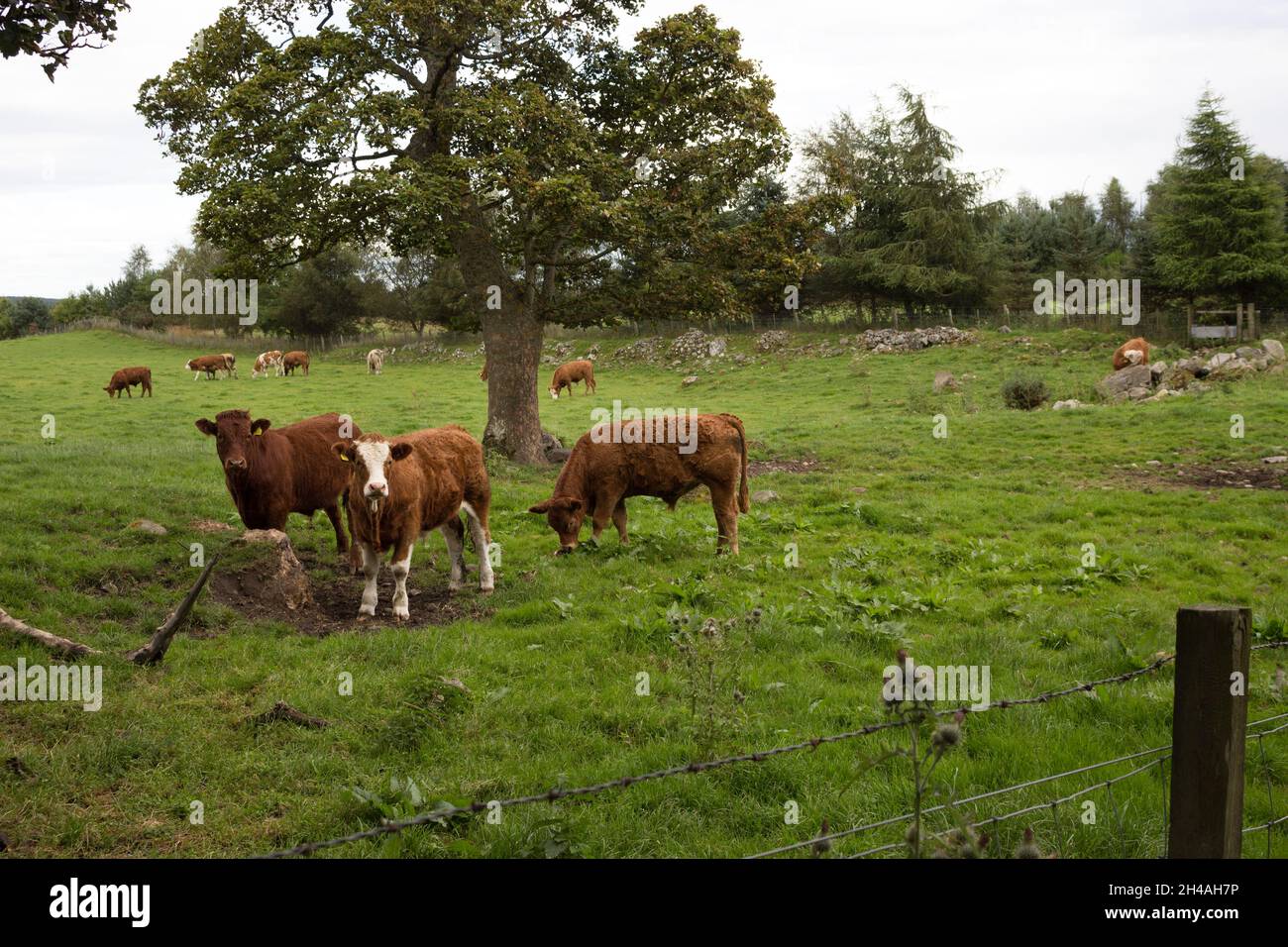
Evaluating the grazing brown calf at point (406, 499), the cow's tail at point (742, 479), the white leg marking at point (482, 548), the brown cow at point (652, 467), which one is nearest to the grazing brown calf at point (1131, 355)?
the cow's tail at point (742, 479)

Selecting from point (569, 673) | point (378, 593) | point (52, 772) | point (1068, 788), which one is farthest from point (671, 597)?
point (52, 772)

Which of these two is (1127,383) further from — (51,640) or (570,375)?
(51,640)

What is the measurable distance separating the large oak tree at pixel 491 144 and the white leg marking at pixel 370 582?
685 cm

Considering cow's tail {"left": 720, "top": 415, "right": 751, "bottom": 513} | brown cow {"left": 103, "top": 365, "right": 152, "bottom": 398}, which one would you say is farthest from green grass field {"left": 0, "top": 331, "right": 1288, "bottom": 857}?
brown cow {"left": 103, "top": 365, "right": 152, "bottom": 398}

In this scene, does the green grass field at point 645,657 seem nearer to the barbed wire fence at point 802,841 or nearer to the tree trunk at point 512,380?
the barbed wire fence at point 802,841

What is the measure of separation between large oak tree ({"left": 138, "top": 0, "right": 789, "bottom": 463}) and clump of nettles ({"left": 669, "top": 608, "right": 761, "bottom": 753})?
921cm

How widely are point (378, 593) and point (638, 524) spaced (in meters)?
4.31

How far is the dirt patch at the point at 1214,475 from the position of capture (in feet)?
49.9

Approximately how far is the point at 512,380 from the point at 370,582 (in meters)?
8.80

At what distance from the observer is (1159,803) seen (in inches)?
202

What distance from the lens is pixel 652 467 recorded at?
1186 cm

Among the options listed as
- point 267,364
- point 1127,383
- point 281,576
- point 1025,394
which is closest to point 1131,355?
point 1127,383
